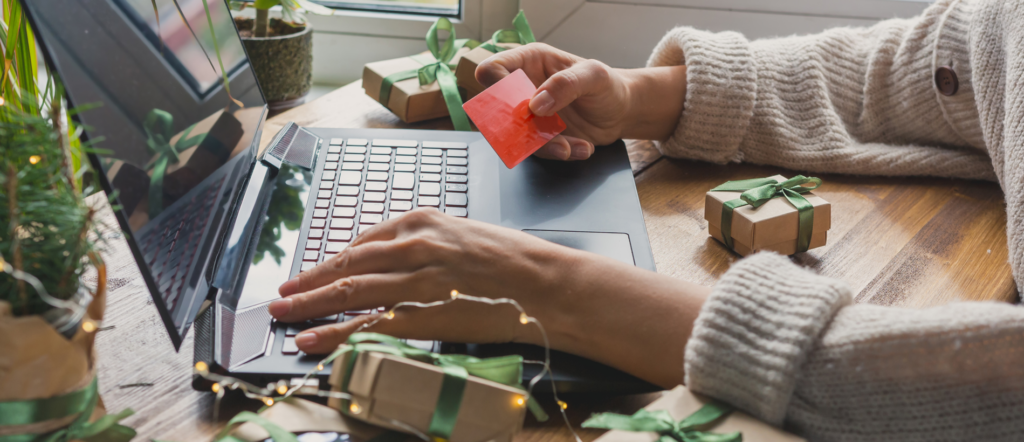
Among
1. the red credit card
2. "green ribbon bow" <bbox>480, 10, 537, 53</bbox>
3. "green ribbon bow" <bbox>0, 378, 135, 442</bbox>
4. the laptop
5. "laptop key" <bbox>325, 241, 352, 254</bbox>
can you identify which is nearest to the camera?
"green ribbon bow" <bbox>0, 378, 135, 442</bbox>

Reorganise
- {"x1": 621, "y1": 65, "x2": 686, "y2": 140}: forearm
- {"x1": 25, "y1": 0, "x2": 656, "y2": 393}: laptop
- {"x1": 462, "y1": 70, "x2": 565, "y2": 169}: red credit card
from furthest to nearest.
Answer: {"x1": 621, "y1": 65, "x2": 686, "y2": 140}: forearm
{"x1": 462, "y1": 70, "x2": 565, "y2": 169}: red credit card
{"x1": 25, "y1": 0, "x2": 656, "y2": 393}: laptop

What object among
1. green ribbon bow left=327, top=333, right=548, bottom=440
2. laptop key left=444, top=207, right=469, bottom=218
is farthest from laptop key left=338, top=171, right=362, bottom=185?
green ribbon bow left=327, top=333, right=548, bottom=440

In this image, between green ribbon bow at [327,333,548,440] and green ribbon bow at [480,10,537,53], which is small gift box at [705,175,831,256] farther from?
green ribbon bow at [480,10,537,53]

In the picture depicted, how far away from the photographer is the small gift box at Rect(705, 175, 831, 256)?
60 centimetres

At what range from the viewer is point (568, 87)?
73 cm

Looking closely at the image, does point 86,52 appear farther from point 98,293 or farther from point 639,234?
point 639,234

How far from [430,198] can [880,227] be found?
0.45 meters

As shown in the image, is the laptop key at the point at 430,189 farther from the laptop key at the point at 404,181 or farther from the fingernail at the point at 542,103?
the fingernail at the point at 542,103

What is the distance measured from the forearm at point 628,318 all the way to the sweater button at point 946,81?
468 mm

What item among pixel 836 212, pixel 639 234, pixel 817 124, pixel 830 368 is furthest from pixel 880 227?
pixel 830 368

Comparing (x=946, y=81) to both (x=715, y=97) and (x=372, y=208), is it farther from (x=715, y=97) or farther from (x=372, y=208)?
(x=372, y=208)

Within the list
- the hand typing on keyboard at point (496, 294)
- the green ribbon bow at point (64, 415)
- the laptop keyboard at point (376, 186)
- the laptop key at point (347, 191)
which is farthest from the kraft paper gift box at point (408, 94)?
the green ribbon bow at point (64, 415)

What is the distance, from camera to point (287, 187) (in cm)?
66

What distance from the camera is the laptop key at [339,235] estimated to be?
59cm
